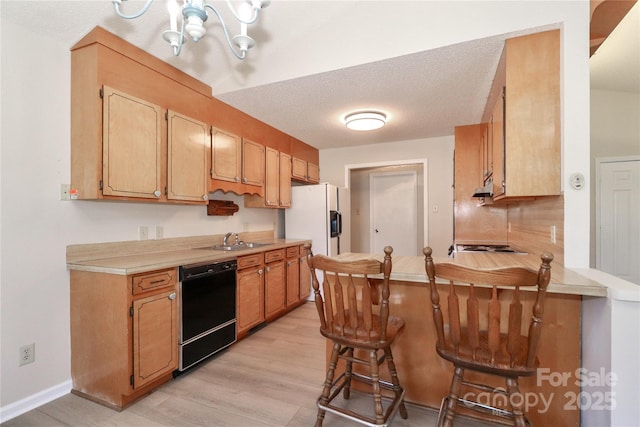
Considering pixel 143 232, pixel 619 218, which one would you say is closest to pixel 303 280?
pixel 143 232

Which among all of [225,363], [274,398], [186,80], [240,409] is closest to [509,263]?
[274,398]

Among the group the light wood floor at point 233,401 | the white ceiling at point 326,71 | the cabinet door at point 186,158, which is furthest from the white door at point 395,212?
the cabinet door at point 186,158

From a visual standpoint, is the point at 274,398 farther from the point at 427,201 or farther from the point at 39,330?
the point at 427,201

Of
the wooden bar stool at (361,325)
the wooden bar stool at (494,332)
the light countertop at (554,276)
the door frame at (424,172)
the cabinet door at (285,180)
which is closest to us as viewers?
the wooden bar stool at (494,332)

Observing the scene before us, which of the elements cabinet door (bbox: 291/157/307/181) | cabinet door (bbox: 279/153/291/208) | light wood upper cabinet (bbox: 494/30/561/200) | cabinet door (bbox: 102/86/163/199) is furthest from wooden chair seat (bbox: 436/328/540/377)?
cabinet door (bbox: 291/157/307/181)

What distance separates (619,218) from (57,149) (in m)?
5.84

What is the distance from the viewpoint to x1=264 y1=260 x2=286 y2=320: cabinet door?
10.2 ft

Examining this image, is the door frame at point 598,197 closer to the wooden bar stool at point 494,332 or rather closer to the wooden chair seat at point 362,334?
the wooden bar stool at point 494,332

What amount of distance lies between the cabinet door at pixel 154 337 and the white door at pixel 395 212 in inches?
160

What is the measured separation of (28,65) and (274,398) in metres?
2.62

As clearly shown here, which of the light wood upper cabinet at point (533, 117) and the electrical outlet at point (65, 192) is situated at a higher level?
the light wood upper cabinet at point (533, 117)

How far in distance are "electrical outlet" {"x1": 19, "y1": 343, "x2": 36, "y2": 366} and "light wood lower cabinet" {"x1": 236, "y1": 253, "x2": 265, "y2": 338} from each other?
133 cm

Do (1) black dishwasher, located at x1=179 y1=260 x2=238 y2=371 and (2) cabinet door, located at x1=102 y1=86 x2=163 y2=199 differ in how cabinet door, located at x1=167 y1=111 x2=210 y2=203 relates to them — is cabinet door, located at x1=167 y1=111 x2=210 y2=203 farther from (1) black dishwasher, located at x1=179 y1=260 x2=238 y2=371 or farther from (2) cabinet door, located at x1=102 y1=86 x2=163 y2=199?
(1) black dishwasher, located at x1=179 y1=260 x2=238 y2=371

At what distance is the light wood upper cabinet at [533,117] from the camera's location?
1770 millimetres
